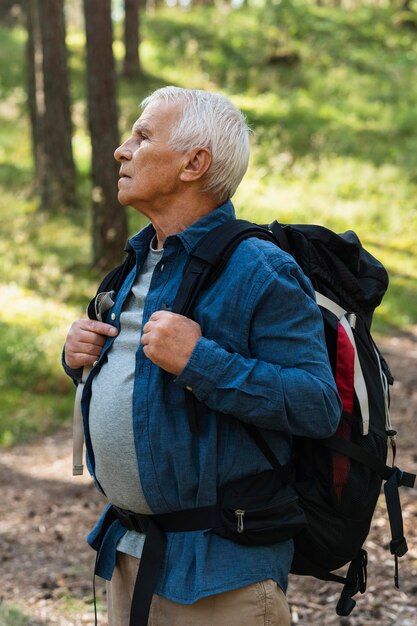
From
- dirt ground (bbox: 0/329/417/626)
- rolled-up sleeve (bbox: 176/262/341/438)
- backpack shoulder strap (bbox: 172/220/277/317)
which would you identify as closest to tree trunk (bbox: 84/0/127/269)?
dirt ground (bbox: 0/329/417/626)

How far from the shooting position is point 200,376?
214cm

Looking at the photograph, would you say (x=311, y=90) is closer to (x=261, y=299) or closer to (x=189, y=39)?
(x=189, y=39)

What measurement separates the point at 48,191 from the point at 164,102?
13546 millimetres

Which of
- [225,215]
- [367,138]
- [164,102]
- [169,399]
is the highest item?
[164,102]

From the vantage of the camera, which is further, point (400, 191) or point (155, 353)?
point (400, 191)

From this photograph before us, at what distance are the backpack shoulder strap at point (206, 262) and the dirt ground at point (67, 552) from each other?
247 centimetres

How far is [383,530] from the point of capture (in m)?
5.18

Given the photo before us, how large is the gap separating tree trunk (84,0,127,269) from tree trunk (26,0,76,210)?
444 cm

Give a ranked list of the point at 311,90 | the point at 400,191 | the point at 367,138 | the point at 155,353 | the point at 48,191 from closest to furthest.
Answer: the point at 155,353 → the point at 48,191 → the point at 400,191 → the point at 367,138 → the point at 311,90

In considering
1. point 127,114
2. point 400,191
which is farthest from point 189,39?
point 400,191

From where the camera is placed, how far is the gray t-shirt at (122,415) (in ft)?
7.66

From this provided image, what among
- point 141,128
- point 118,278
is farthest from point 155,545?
point 141,128

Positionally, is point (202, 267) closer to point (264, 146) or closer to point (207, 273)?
point (207, 273)

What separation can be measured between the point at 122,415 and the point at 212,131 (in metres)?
0.83
